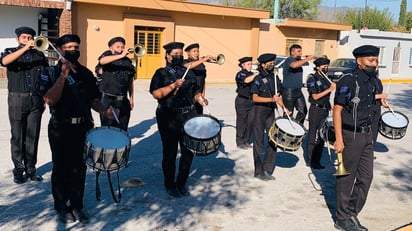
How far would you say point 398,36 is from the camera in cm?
3294

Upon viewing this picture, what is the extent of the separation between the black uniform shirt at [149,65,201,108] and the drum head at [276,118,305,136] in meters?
1.26

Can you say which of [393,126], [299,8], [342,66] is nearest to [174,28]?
[342,66]

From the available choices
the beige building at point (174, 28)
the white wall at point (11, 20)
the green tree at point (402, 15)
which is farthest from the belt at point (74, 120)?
the green tree at point (402, 15)

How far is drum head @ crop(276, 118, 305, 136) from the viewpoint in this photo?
6.11m

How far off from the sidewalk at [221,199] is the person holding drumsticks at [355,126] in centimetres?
43

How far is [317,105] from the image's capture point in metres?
7.38

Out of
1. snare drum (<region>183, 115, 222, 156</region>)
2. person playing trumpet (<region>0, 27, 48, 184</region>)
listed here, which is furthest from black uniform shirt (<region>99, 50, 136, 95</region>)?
snare drum (<region>183, 115, 222, 156</region>)

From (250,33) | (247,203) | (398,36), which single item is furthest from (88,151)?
(398,36)

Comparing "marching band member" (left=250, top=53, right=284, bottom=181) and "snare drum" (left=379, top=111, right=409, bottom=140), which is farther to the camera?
"snare drum" (left=379, top=111, right=409, bottom=140)

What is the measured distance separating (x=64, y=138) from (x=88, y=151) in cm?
31

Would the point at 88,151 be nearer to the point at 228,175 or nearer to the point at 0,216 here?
the point at 0,216

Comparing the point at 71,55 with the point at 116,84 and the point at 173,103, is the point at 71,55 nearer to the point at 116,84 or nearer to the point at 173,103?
the point at 173,103

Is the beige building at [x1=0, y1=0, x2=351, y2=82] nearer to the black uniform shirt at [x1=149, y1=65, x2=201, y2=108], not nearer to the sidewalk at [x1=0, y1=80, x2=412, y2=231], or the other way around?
the sidewalk at [x1=0, y1=80, x2=412, y2=231]

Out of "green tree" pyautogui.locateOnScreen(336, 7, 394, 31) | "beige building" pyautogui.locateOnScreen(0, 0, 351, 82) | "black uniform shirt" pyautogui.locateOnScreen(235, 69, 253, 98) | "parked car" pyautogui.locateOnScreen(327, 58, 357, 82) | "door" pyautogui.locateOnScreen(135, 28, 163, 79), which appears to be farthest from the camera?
"green tree" pyautogui.locateOnScreen(336, 7, 394, 31)
